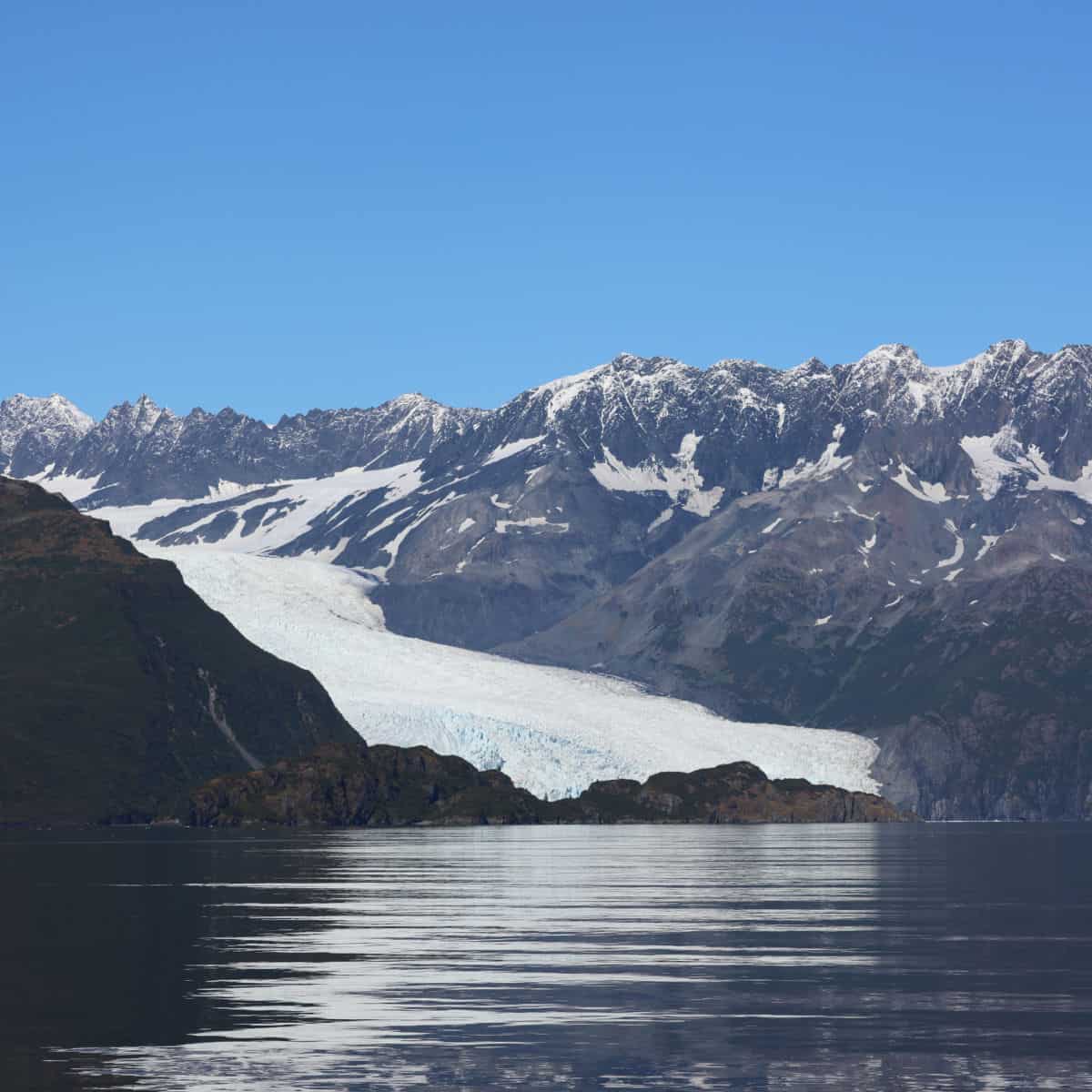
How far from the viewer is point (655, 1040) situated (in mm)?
61781

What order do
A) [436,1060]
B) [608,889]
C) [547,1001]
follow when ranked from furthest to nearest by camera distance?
1. [608,889]
2. [547,1001]
3. [436,1060]

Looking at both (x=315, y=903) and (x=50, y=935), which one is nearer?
(x=50, y=935)

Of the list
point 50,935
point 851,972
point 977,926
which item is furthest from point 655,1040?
point 977,926

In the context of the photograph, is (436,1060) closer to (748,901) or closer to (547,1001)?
(547,1001)

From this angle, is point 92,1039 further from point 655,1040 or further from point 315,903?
point 315,903

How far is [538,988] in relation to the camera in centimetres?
7481

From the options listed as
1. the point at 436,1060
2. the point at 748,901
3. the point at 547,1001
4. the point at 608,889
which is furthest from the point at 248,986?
the point at 608,889

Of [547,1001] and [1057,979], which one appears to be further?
[1057,979]

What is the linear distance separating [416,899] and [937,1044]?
2594 inches

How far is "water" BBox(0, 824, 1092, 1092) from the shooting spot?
185 ft

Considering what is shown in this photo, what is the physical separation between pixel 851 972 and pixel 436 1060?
27.2 m

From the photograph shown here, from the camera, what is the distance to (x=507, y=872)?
161875mm

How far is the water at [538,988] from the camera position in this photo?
56.2 m

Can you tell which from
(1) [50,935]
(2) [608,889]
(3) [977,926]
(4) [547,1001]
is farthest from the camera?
(2) [608,889]
